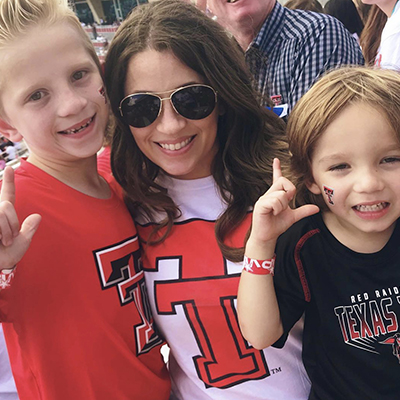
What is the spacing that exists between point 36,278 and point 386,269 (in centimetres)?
107

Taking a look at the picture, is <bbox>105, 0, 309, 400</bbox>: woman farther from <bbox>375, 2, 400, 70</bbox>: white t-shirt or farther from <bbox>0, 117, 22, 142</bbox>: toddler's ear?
<bbox>375, 2, 400, 70</bbox>: white t-shirt

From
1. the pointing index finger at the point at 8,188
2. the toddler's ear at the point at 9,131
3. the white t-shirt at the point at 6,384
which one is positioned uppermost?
the toddler's ear at the point at 9,131

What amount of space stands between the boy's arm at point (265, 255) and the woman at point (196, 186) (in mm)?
145

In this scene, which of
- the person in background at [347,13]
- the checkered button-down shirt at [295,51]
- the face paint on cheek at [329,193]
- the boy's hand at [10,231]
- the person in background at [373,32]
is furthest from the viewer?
the person in background at [347,13]

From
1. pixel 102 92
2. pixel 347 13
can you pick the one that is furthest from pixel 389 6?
pixel 347 13

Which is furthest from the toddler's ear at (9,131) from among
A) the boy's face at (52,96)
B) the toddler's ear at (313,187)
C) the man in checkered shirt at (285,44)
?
the man in checkered shirt at (285,44)

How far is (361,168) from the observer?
3.47 feet

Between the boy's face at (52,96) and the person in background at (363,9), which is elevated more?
the boy's face at (52,96)

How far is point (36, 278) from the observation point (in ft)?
3.80

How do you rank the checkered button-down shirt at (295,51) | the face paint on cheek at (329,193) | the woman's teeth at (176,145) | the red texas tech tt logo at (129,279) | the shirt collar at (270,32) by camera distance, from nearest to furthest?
the face paint on cheek at (329,193) < the red texas tech tt logo at (129,279) < the woman's teeth at (176,145) < the checkered button-down shirt at (295,51) < the shirt collar at (270,32)

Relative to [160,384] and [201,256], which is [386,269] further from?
[160,384]

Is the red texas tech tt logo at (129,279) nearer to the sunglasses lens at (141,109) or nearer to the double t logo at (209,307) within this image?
the double t logo at (209,307)

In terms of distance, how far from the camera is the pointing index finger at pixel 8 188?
1.05m

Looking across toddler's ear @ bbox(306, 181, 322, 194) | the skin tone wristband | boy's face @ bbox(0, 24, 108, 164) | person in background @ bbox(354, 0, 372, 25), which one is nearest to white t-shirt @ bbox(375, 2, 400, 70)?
toddler's ear @ bbox(306, 181, 322, 194)
